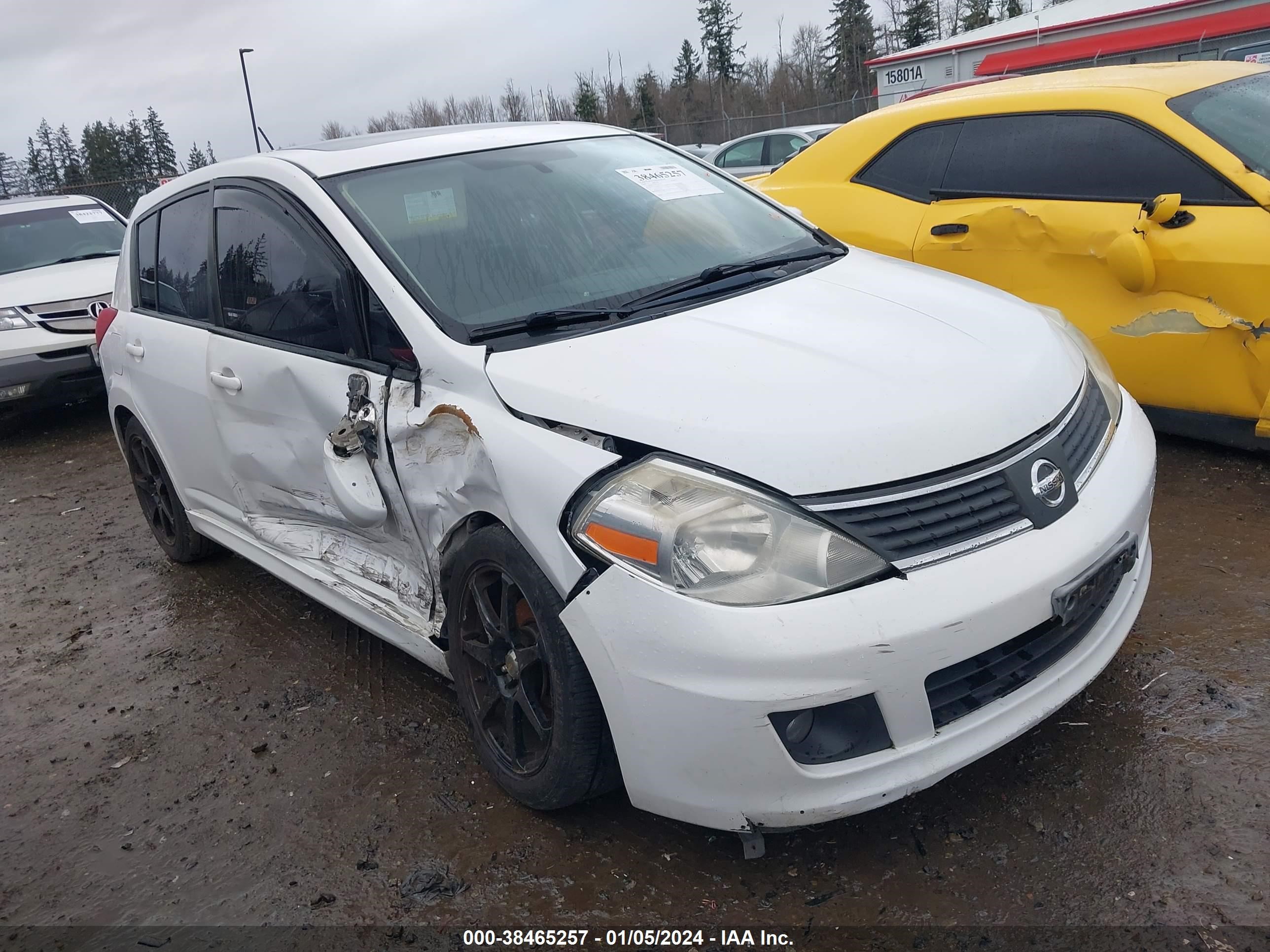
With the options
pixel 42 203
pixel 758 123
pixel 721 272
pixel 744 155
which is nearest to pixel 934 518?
pixel 721 272

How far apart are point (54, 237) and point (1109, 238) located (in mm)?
8324

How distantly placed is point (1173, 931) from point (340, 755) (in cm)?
217

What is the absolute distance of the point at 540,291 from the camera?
2.72 m

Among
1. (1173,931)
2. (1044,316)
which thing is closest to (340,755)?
(1173,931)

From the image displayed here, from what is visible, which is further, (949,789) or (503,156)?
(503,156)

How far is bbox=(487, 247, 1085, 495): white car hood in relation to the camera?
2020 mm

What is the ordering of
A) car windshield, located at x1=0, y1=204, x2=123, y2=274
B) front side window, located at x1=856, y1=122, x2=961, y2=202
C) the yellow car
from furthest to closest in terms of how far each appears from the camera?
car windshield, located at x1=0, y1=204, x2=123, y2=274
front side window, located at x1=856, y1=122, x2=961, y2=202
the yellow car

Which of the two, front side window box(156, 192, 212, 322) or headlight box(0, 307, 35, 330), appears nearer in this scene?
front side window box(156, 192, 212, 322)

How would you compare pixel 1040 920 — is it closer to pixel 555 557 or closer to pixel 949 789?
pixel 949 789

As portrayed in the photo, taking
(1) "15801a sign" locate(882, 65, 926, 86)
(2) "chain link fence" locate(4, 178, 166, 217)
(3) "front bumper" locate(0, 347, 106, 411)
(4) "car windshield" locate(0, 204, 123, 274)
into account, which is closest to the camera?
(3) "front bumper" locate(0, 347, 106, 411)

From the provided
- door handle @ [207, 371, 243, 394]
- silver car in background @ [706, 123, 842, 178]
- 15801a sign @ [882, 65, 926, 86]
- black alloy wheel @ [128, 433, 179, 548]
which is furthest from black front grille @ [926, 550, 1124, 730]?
15801a sign @ [882, 65, 926, 86]

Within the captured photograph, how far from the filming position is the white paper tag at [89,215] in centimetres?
876

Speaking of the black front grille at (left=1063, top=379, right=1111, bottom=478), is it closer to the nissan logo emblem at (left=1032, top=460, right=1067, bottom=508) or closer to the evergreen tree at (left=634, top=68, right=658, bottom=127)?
the nissan logo emblem at (left=1032, top=460, right=1067, bottom=508)

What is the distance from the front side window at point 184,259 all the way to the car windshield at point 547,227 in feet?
3.10
